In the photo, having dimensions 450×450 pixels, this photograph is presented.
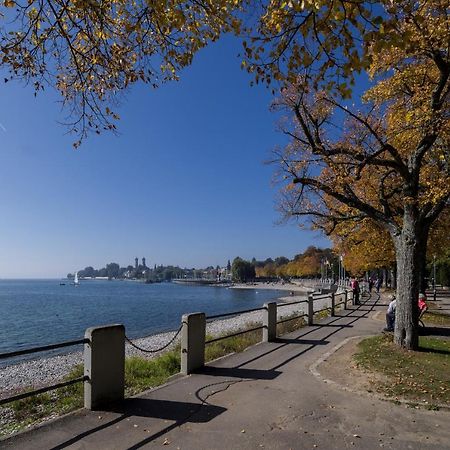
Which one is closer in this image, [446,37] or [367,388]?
[367,388]

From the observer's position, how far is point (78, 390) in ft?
40.4

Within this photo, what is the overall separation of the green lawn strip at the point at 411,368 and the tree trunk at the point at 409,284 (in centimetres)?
37

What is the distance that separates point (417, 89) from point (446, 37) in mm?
2059

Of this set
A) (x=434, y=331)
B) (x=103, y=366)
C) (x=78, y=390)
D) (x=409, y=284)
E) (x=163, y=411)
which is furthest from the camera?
(x=434, y=331)

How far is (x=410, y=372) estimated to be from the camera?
9695mm

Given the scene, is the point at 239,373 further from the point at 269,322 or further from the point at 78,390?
the point at 78,390

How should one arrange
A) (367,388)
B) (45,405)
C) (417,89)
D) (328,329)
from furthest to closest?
1. (328,329)
2. (417,89)
3. (45,405)
4. (367,388)

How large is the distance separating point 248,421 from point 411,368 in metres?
4.83

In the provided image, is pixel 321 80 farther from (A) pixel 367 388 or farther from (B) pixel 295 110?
(B) pixel 295 110

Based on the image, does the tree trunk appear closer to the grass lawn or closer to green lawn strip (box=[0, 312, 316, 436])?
green lawn strip (box=[0, 312, 316, 436])

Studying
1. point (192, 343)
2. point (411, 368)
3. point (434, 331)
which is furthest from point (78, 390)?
point (434, 331)

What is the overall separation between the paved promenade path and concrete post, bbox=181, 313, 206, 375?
29 cm

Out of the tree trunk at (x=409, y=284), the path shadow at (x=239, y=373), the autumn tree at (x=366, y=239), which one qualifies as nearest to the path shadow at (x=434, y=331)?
the tree trunk at (x=409, y=284)

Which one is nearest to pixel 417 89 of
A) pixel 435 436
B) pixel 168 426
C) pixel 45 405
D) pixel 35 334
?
pixel 435 436
